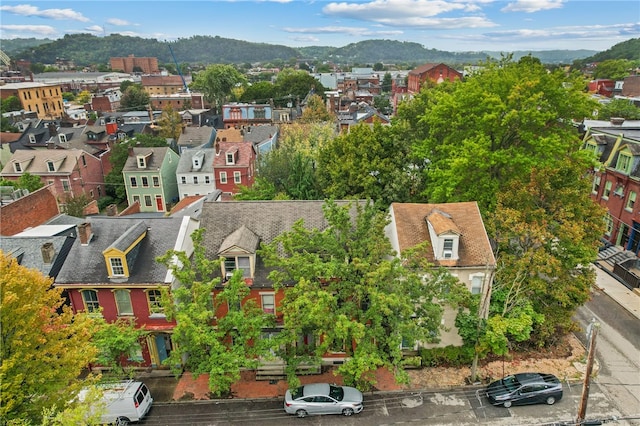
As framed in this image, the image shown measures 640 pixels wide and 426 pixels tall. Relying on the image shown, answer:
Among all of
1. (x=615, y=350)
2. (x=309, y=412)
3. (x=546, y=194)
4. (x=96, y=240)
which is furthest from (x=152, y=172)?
(x=615, y=350)

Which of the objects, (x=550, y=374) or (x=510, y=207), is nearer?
(x=550, y=374)

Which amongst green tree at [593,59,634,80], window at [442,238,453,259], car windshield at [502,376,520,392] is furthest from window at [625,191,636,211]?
green tree at [593,59,634,80]

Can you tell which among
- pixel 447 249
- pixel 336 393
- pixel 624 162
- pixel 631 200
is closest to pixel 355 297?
pixel 336 393

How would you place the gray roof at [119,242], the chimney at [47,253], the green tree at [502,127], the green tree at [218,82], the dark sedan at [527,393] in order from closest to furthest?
the dark sedan at [527,393] → the gray roof at [119,242] → the chimney at [47,253] → the green tree at [502,127] → the green tree at [218,82]

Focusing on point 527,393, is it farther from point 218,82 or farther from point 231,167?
point 218,82

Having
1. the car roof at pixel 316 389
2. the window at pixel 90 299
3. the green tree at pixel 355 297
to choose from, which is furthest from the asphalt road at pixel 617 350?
the window at pixel 90 299

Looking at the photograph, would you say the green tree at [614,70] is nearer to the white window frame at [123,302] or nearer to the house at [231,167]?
the house at [231,167]

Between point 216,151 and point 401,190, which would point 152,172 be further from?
point 401,190
